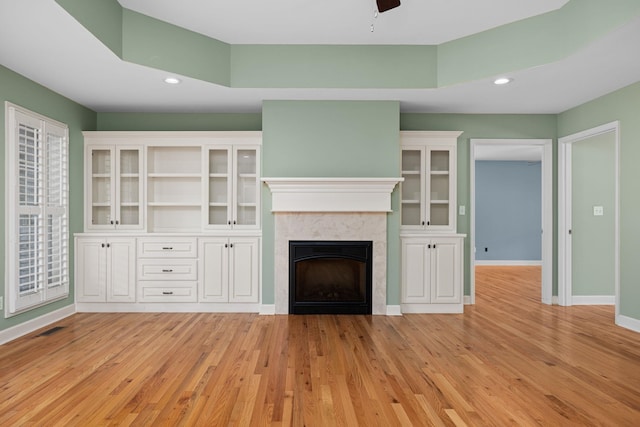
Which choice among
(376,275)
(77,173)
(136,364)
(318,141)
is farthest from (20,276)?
(376,275)

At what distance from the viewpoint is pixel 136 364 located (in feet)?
8.93

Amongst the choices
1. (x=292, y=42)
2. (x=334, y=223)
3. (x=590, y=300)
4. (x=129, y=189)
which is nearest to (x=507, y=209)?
(x=590, y=300)

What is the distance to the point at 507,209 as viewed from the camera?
837cm

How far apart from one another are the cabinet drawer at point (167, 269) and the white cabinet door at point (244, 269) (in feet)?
1.44

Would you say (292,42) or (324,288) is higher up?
(292,42)

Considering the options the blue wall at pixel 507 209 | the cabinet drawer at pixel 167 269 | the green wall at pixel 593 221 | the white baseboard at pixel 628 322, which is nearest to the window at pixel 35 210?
the cabinet drawer at pixel 167 269

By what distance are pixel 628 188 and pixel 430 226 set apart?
198cm

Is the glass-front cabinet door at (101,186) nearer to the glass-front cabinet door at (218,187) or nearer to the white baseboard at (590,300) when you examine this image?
the glass-front cabinet door at (218,187)

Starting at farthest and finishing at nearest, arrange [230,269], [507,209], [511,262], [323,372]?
1. [507,209]
2. [511,262]
3. [230,269]
4. [323,372]

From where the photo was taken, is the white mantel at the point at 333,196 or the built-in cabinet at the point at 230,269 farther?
the built-in cabinet at the point at 230,269

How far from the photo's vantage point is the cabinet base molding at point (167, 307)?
4.22m

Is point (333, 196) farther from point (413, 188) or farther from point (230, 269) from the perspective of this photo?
point (230, 269)

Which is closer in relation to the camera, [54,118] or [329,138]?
[54,118]

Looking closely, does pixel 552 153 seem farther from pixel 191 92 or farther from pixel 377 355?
pixel 191 92
